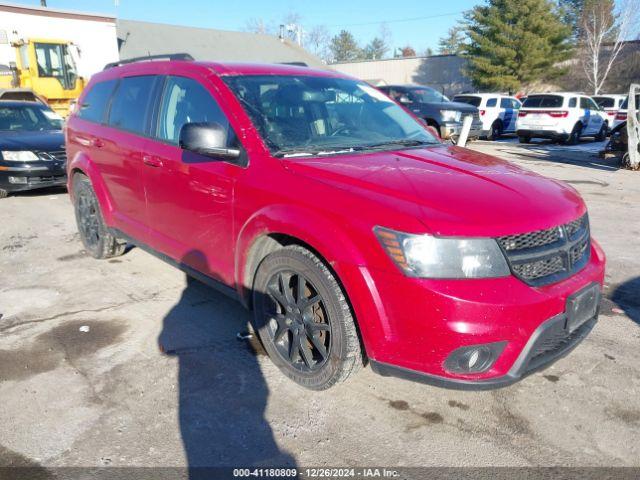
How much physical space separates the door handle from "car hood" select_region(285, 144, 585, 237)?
1.29m

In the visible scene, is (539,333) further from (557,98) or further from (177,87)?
(557,98)

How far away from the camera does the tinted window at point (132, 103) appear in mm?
4227

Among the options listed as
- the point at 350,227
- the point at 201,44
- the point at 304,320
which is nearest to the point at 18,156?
the point at 304,320

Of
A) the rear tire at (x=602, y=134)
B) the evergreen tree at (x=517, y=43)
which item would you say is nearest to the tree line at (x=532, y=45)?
the evergreen tree at (x=517, y=43)

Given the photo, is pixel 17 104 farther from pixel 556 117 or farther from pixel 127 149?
pixel 556 117

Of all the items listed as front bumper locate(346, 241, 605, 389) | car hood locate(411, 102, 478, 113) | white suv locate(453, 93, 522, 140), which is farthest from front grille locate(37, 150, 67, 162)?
white suv locate(453, 93, 522, 140)

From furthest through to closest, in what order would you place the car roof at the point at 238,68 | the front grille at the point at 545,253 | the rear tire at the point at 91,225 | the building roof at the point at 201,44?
the building roof at the point at 201,44 < the rear tire at the point at 91,225 < the car roof at the point at 238,68 < the front grille at the point at 545,253

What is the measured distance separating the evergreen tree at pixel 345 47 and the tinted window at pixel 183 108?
314 ft

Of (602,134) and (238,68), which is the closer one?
(238,68)

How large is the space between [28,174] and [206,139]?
262 inches

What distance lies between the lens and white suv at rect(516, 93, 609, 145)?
17.6 metres

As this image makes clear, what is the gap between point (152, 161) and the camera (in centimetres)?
396

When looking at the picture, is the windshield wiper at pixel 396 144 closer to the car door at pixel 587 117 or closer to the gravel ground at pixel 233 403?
the gravel ground at pixel 233 403

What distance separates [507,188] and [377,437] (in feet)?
4.78
